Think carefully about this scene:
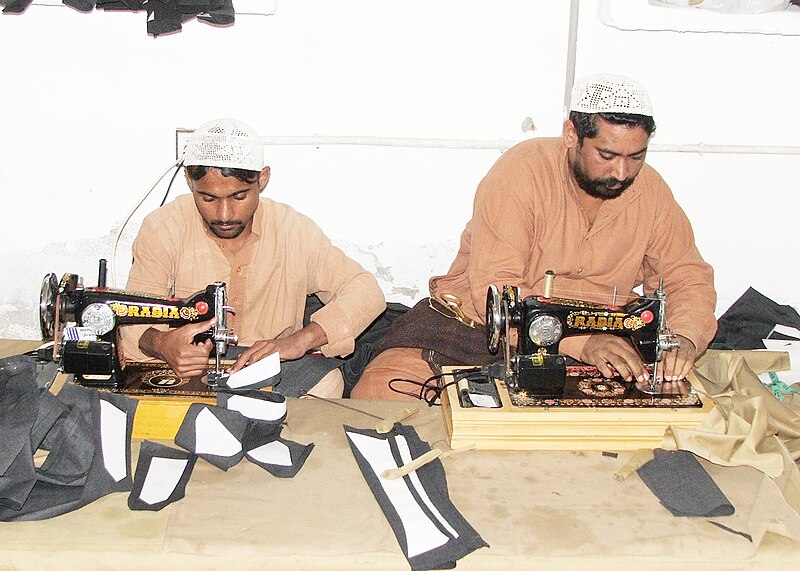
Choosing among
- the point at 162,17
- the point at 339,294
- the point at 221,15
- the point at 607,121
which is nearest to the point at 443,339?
the point at 339,294

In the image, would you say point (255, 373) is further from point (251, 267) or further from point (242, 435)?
Result: point (251, 267)

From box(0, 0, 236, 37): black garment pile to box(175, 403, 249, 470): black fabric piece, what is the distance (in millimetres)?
1756

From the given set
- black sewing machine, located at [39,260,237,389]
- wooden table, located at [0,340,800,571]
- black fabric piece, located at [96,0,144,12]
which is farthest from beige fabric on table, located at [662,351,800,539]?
black fabric piece, located at [96,0,144,12]

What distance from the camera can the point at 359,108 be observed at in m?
3.78

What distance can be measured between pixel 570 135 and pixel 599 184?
20cm

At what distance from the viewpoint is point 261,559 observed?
76.2 inches

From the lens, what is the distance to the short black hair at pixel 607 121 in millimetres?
2846

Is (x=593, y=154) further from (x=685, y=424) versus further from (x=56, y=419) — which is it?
(x=56, y=419)

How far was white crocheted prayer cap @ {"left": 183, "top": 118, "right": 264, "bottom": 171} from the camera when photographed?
2.84 m

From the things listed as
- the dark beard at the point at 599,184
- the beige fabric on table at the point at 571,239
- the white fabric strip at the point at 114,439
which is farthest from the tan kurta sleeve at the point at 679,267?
the white fabric strip at the point at 114,439

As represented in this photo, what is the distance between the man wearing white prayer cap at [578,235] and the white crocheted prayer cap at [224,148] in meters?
0.81

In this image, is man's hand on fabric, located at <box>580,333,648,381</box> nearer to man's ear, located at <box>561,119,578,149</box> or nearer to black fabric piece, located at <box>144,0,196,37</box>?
man's ear, located at <box>561,119,578,149</box>

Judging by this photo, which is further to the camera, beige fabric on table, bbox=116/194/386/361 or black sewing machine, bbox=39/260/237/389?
beige fabric on table, bbox=116/194/386/361

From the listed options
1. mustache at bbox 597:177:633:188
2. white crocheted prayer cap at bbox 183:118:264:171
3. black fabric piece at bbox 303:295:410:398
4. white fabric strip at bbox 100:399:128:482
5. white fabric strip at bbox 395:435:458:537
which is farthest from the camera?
black fabric piece at bbox 303:295:410:398
